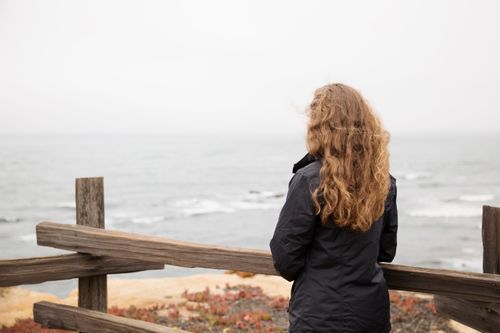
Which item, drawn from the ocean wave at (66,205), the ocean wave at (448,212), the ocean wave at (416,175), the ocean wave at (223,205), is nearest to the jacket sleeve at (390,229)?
the ocean wave at (448,212)

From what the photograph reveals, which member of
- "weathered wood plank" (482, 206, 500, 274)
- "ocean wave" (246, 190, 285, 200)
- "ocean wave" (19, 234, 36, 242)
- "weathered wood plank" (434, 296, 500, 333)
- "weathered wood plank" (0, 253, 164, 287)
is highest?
"weathered wood plank" (482, 206, 500, 274)

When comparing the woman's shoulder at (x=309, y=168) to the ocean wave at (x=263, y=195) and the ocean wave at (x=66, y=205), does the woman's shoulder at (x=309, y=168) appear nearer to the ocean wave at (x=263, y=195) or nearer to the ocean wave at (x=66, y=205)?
the ocean wave at (x=66, y=205)

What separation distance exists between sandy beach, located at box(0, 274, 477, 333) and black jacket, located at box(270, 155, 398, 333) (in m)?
7.22

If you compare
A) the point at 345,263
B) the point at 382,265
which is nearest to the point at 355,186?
the point at 345,263

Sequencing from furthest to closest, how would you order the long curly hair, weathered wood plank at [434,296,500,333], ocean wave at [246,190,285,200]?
ocean wave at [246,190,285,200], weathered wood plank at [434,296,500,333], the long curly hair

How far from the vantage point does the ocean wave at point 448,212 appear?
34.8 meters

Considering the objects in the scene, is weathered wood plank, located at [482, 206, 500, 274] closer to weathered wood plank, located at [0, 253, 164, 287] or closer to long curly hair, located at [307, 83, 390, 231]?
long curly hair, located at [307, 83, 390, 231]

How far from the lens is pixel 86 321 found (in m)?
4.40

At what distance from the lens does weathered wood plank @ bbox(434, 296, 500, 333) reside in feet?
11.1

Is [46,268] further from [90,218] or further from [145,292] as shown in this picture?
[145,292]

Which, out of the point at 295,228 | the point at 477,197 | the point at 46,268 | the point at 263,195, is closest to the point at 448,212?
the point at 477,197

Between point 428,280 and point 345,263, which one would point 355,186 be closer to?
point 345,263

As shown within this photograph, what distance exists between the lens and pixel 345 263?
287cm

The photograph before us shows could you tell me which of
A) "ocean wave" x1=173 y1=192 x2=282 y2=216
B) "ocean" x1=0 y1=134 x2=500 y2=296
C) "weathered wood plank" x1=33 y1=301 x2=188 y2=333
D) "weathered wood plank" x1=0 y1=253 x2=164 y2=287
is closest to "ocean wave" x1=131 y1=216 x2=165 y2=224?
"ocean" x1=0 y1=134 x2=500 y2=296
